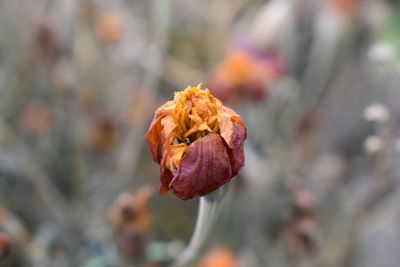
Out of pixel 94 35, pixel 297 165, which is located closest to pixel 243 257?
pixel 297 165

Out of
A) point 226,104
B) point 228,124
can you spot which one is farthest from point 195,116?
point 226,104

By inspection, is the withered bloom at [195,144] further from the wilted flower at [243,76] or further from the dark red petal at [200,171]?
the wilted flower at [243,76]

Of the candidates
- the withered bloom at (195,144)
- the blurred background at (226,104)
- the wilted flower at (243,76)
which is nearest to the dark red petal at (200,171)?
the withered bloom at (195,144)

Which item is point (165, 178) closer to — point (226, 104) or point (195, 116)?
point (195, 116)

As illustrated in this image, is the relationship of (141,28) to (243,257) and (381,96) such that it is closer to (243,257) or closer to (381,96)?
(381,96)

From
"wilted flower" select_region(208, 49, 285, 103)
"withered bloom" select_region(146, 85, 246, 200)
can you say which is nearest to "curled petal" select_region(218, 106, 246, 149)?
"withered bloom" select_region(146, 85, 246, 200)

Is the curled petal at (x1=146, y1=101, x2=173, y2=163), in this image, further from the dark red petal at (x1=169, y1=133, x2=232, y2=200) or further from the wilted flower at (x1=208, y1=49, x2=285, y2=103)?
the wilted flower at (x1=208, y1=49, x2=285, y2=103)
